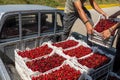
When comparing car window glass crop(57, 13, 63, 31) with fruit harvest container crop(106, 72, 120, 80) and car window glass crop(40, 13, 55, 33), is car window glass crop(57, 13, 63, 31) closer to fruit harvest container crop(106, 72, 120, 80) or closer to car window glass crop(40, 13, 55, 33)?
car window glass crop(40, 13, 55, 33)

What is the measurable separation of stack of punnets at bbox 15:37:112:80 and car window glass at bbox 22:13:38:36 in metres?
0.37

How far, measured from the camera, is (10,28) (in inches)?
158

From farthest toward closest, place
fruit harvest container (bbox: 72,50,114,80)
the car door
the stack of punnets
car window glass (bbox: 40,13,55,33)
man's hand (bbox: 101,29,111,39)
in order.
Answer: car window glass (bbox: 40,13,55,33)
man's hand (bbox: 101,29,111,39)
the car door
fruit harvest container (bbox: 72,50,114,80)
the stack of punnets

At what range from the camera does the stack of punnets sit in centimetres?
357

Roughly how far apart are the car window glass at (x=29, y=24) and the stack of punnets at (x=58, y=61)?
0.37 m

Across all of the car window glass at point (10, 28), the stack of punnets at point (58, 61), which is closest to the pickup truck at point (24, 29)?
the car window glass at point (10, 28)

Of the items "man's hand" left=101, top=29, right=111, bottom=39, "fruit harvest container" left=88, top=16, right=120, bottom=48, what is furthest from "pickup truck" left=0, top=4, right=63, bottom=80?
"man's hand" left=101, top=29, right=111, bottom=39

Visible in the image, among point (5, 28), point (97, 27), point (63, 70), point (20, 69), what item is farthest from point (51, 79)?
point (97, 27)

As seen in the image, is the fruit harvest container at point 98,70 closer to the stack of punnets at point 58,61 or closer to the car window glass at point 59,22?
the stack of punnets at point 58,61

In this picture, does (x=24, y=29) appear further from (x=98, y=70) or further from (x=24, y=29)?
(x=98, y=70)

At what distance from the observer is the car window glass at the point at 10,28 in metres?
3.92

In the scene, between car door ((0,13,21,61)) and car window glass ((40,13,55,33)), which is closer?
car door ((0,13,21,61))

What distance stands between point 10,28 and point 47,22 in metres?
0.91

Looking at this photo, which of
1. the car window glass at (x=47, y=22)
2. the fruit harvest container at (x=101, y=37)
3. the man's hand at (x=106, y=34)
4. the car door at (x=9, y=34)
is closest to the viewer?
the car door at (x=9, y=34)
